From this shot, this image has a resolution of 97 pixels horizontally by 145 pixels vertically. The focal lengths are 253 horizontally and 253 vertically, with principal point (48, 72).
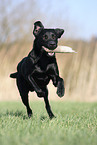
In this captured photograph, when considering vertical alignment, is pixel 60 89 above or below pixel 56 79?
below

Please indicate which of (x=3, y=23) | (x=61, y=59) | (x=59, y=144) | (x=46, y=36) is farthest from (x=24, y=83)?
(x=3, y=23)

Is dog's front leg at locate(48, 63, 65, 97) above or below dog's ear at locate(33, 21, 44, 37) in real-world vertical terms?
below

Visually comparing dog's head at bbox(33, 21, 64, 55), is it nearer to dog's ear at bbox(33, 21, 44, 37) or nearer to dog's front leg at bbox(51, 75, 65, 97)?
dog's ear at bbox(33, 21, 44, 37)

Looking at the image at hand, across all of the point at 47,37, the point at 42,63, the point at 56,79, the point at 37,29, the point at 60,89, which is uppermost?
the point at 37,29

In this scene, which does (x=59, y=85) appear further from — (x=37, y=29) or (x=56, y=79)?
(x=37, y=29)

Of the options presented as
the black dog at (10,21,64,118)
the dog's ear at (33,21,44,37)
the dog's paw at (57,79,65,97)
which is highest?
the dog's ear at (33,21,44,37)

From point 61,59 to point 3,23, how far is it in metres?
4.84

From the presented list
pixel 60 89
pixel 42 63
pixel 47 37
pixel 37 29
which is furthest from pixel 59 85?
pixel 37 29

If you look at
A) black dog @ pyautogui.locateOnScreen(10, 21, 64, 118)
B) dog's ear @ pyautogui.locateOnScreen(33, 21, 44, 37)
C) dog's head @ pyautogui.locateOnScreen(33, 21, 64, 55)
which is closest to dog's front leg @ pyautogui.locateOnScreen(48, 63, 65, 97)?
black dog @ pyautogui.locateOnScreen(10, 21, 64, 118)

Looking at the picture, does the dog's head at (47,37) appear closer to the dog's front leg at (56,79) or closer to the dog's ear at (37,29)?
the dog's ear at (37,29)

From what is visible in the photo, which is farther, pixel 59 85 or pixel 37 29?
pixel 37 29

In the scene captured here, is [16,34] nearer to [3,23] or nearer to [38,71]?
[3,23]

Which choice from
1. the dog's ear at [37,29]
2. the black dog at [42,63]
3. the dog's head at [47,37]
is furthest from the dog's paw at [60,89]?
the dog's ear at [37,29]

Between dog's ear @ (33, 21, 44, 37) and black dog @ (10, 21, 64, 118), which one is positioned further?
dog's ear @ (33, 21, 44, 37)
